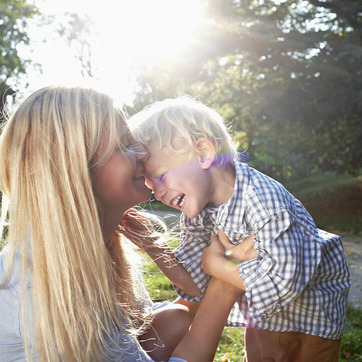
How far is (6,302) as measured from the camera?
182 cm

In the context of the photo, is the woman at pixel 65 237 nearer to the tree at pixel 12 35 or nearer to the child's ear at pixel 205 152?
the child's ear at pixel 205 152

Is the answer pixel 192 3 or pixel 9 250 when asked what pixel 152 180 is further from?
pixel 192 3

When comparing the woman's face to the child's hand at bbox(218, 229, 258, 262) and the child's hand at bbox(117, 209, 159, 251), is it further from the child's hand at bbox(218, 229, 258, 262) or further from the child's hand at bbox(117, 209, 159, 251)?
the child's hand at bbox(218, 229, 258, 262)

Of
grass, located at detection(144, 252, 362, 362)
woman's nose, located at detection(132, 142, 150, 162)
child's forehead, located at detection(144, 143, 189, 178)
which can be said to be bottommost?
grass, located at detection(144, 252, 362, 362)

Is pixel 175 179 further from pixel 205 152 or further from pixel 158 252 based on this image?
pixel 158 252

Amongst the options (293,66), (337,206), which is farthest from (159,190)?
A: (337,206)

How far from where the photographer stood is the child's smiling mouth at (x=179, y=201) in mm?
2527

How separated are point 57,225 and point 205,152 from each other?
1.03 m

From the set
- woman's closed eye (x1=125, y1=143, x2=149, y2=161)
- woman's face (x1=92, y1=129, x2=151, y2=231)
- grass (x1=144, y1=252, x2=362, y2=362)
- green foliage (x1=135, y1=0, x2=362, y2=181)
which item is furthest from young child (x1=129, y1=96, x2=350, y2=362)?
green foliage (x1=135, y1=0, x2=362, y2=181)

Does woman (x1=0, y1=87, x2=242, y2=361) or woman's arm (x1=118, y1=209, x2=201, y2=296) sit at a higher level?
woman (x1=0, y1=87, x2=242, y2=361)

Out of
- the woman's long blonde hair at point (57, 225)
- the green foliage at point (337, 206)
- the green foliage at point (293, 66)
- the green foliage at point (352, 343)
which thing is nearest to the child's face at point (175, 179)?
the woman's long blonde hair at point (57, 225)

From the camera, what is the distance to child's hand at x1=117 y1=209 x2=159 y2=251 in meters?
2.67

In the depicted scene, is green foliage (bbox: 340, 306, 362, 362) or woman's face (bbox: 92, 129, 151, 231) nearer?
woman's face (bbox: 92, 129, 151, 231)

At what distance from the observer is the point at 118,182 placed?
2.11m
